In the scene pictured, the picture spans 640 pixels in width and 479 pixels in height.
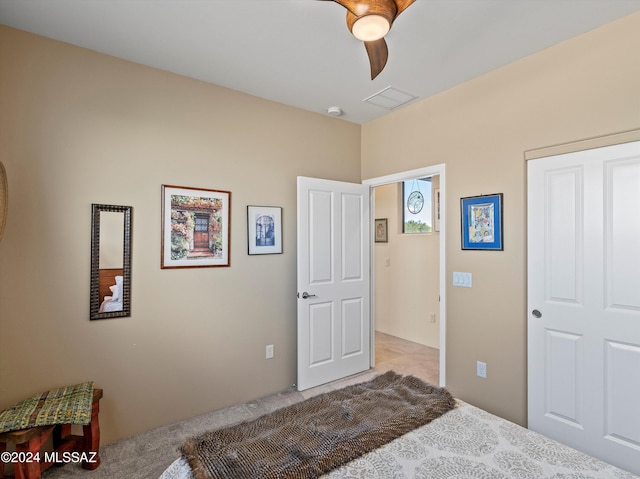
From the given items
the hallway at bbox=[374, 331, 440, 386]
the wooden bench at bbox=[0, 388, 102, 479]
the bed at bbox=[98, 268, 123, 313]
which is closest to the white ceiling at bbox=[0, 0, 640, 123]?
the bed at bbox=[98, 268, 123, 313]

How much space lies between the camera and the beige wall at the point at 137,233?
6.84 feet

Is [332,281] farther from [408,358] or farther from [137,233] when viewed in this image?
[137,233]

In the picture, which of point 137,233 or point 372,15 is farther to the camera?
point 137,233

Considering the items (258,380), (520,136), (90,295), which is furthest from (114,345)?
(520,136)

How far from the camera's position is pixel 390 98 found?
10.1 feet

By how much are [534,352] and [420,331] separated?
90.7 inches

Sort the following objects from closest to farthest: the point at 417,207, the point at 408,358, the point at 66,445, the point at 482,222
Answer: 1. the point at 66,445
2. the point at 482,222
3. the point at 408,358
4. the point at 417,207

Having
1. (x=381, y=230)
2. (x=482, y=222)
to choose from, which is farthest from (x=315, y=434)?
(x=381, y=230)

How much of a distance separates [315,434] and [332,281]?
6.48 feet

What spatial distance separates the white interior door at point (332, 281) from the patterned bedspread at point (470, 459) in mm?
1803

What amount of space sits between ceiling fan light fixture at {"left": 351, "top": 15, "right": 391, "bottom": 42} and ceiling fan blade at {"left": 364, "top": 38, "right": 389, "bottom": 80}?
0.10m

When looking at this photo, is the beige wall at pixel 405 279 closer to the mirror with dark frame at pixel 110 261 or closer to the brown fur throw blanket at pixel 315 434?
the brown fur throw blanket at pixel 315 434

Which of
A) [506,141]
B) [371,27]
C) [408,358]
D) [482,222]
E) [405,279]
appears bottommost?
[408,358]

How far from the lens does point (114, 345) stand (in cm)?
236
